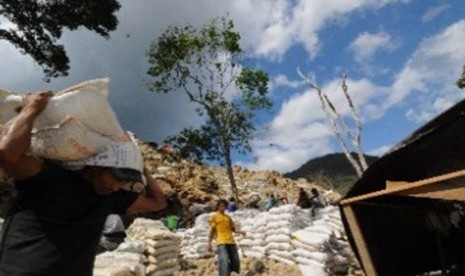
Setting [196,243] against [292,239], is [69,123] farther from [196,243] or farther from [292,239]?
[196,243]

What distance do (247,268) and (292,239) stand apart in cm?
138

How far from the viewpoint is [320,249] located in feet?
Answer: 34.7

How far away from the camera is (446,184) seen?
197 inches

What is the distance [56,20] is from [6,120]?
569 inches

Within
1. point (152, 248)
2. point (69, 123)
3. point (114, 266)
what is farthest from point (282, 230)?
point (69, 123)

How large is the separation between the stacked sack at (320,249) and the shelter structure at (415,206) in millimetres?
2516

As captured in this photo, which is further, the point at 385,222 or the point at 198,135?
the point at 198,135

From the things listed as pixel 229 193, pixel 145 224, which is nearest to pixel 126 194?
pixel 145 224

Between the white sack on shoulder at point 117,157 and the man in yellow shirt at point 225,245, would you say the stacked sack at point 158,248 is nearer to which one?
the man in yellow shirt at point 225,245

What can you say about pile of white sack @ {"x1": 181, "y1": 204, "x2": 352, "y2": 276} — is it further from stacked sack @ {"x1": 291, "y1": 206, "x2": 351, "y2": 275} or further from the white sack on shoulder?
the white sack on shoulder

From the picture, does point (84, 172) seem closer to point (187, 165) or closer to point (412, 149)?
point (412, 149)

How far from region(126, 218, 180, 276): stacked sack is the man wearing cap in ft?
22.7

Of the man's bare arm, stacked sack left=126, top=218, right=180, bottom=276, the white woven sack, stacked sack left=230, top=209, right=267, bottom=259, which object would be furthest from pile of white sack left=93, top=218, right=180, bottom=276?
the man's bare arm

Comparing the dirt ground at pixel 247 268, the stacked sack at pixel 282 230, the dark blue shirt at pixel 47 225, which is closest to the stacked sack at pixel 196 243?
the dirt ground at pixel 247 268
